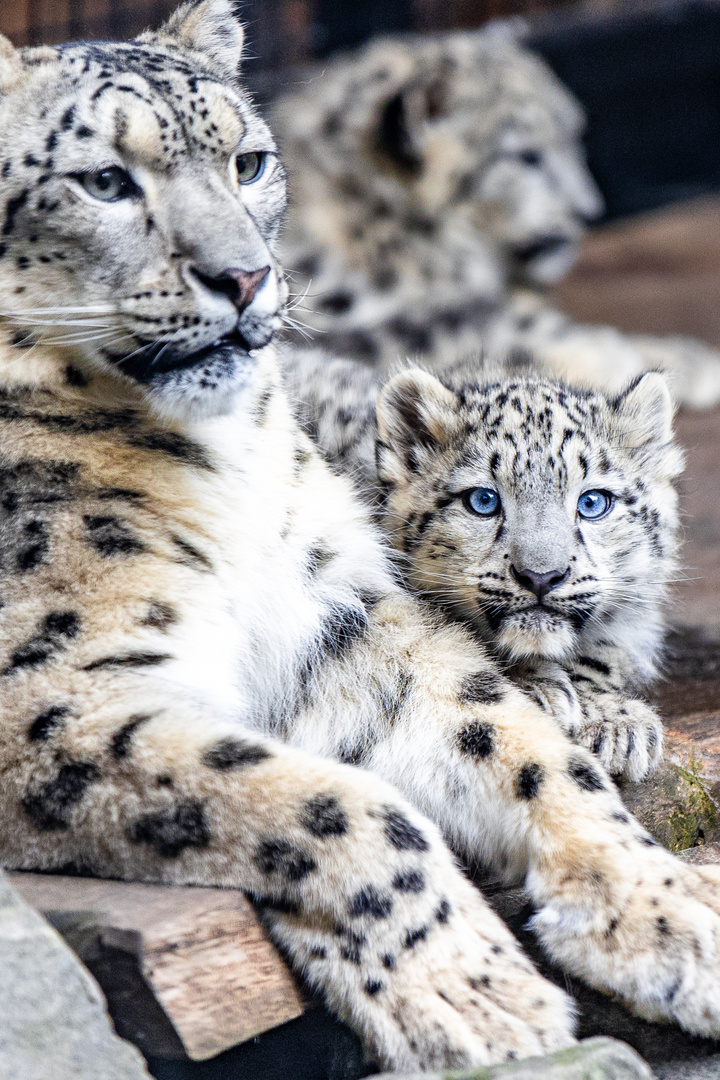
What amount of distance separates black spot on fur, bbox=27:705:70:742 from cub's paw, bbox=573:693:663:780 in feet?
Result: 3.99

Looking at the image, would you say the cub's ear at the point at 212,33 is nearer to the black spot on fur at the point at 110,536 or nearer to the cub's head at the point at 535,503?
the cub's head at the point at 535,503

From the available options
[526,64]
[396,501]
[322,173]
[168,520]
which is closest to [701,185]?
[526,64]

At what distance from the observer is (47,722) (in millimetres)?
2314

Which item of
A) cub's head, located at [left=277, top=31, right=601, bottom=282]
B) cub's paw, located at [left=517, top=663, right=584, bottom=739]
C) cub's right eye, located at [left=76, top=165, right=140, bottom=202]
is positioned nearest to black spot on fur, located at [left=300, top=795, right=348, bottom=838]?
cub's paw, located at [left=517, top=663, right=584, bottom=739]

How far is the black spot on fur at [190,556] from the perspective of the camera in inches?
105

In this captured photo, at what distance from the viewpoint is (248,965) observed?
2.17 meters

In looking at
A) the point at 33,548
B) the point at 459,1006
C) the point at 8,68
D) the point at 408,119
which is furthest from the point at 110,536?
the point at 408,119

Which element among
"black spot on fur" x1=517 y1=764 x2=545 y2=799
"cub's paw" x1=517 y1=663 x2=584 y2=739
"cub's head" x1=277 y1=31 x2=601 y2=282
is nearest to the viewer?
"black spot on fur" x1=517 y1=764 x2=545 y2=799

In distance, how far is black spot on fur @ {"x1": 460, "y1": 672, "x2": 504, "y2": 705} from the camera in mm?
2816

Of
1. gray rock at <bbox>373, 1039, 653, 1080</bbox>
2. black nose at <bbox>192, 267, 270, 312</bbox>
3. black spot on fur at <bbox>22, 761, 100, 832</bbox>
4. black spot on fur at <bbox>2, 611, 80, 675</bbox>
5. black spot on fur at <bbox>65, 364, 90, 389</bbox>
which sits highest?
black nose at <bbox>192, 267, 270, 312</bbox>

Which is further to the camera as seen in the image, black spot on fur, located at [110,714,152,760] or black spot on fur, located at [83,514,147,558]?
black spot on fur, located at [83,514,147,558]

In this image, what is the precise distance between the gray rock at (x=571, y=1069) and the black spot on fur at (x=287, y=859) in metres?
0.38

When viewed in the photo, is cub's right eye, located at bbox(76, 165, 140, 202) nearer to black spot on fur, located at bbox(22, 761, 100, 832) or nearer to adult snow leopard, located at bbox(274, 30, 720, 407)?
black spot on fur, located at bbox(22, 761, 100, 832)

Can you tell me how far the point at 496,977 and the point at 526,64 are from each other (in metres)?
7.69
